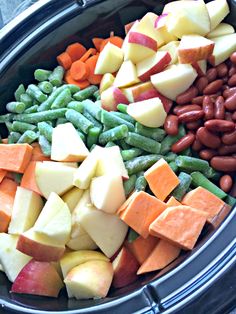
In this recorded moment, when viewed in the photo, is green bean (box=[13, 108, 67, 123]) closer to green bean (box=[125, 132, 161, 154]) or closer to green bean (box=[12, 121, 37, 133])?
green bean (box=[12, 121, 37, 133])

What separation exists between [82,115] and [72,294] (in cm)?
59

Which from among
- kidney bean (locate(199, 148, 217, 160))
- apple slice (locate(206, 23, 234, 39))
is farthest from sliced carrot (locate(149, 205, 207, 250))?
apple slice (locate(206, 23, 234, 39))

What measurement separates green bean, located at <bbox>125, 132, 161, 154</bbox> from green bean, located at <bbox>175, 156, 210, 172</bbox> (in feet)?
0.27

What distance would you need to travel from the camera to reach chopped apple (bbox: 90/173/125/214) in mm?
1486

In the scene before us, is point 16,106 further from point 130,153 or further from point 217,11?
point 217,11

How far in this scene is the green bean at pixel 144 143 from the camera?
5.30 feet

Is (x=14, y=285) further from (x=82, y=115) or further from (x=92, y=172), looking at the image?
(x=82, y=115)

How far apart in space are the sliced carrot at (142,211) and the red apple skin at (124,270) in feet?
0.29

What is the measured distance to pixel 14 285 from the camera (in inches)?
59.4

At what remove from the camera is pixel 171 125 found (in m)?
1.62

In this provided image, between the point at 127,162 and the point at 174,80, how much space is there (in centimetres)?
31

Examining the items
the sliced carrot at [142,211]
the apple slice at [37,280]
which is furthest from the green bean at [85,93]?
the apple slice at [37,280]

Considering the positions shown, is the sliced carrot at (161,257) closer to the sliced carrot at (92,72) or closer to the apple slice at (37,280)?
the apple slice at (37,280)

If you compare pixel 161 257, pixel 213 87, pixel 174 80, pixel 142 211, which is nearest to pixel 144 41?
pixel 174 80
